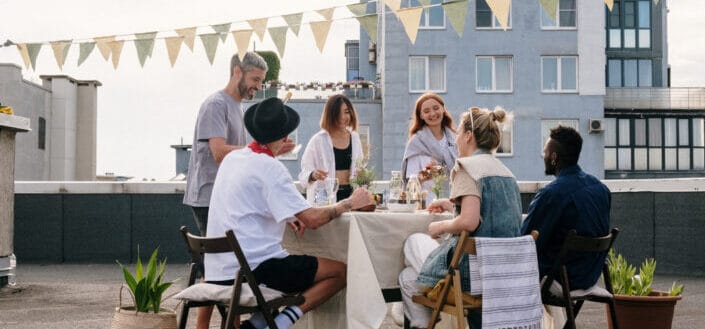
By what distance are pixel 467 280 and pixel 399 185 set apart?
0.96m


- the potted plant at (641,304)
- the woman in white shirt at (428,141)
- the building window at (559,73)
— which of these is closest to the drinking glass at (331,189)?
the woman in white shirt at (428,141)

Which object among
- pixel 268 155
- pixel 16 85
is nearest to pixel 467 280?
pixel 268 155

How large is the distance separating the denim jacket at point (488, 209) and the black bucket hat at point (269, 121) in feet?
2.89

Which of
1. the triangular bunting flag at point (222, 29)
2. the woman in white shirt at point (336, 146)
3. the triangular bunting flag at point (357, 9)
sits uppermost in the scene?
the triangular bunting flag at point (357, 9)

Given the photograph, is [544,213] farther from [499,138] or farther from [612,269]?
[612,269]

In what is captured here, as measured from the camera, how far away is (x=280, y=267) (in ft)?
13.3

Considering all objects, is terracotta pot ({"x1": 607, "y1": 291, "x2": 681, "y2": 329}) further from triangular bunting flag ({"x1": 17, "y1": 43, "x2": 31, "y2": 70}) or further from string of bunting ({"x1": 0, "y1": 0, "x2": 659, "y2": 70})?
triangular bunting flag ({"x1": 17, "y1": 43, "x2": 31, "y2": 70})

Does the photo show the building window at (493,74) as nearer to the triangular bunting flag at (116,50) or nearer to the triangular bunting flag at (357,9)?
the triangular bunting flag at (357,9)

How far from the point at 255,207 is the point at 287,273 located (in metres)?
0.35

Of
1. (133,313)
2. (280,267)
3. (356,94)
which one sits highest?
(356,94)

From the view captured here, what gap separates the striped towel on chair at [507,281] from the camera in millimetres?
4000

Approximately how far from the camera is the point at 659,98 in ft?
118

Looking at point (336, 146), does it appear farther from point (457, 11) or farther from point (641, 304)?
point (641, 304)

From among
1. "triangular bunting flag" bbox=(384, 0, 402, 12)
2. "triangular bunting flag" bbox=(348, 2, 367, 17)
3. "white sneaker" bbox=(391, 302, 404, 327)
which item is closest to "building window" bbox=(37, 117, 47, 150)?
"triangular bunting flag" bbox=(348, 2, 367, 17)
